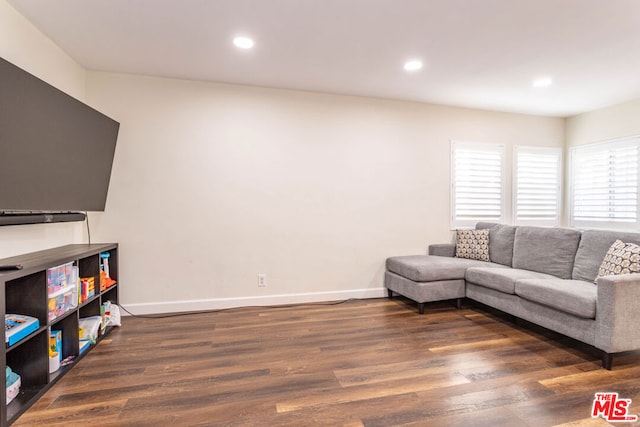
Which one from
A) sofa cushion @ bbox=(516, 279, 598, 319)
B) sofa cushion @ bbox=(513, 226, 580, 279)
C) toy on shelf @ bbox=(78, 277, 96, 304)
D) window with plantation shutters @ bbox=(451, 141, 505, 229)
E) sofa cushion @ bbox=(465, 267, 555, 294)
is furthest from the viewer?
window with plantation shutters @ bbox=(451, 141, 505, 229)

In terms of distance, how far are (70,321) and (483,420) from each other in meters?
2.81

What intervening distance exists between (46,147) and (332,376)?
2439mm

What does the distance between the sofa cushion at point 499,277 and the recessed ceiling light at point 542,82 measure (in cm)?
205

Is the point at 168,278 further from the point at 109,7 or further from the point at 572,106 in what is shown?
the point at 572,106

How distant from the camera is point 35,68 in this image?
2529 mm

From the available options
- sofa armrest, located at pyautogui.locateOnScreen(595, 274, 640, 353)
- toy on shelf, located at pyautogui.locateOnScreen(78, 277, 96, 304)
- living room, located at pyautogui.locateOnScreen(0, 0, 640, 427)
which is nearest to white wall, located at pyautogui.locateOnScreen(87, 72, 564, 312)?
living room, located at pyautogui.locateOnScreen(0, 0, 640, 427)

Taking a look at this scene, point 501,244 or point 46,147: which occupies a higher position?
point 46,147

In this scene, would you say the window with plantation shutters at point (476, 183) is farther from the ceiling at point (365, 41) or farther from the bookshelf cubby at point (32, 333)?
the bookshelf cubby at point (32, 333)

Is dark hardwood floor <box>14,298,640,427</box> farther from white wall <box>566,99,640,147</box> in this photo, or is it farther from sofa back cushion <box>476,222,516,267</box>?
white wall <box>566,99,640,147</box>

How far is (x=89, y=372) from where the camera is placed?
224 cm

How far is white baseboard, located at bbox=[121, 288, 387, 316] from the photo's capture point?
11.2 feet

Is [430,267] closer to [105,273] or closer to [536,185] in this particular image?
[536,185]

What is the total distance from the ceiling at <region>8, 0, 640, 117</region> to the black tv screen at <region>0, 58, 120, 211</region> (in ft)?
2.17
